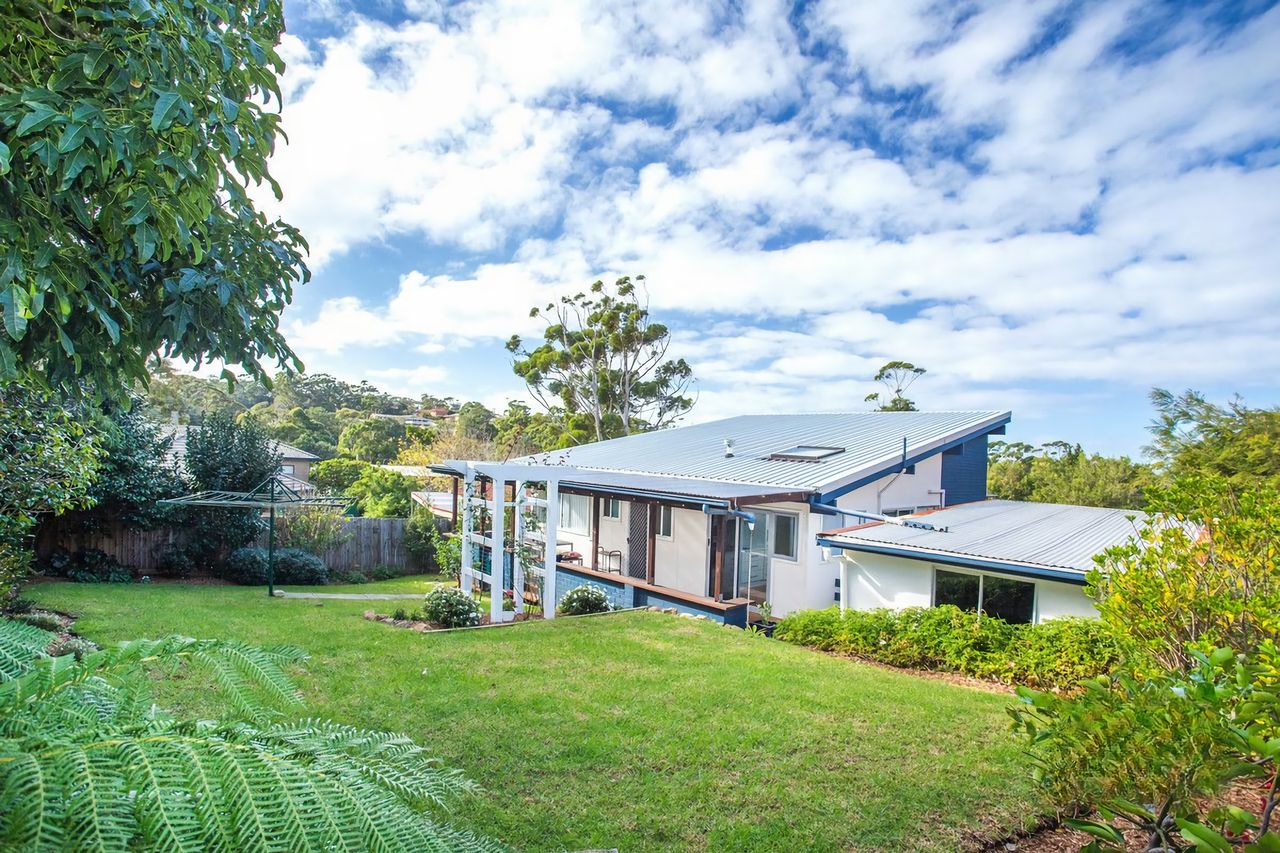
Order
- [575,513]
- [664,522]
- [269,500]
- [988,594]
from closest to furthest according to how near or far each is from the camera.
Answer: [988,594] → [269,500] → [664,522] → [575,513]

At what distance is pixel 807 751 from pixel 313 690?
15.9 feet

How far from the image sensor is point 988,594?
34.6ft

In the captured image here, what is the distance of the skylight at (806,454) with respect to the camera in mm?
15148

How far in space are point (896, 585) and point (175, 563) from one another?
1703 centimetres

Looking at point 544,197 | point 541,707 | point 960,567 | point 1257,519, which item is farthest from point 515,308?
point 1257,519

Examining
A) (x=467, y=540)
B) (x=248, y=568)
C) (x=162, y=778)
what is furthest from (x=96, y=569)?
(x=162, y=778)

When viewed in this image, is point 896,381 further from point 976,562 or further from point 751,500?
point 976,562

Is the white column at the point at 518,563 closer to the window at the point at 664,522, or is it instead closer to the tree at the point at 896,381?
the window at the point at 664,522

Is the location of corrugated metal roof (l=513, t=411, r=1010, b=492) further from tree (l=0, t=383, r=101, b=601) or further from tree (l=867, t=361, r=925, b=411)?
tree (l=867, t=361, r=925, b=411)

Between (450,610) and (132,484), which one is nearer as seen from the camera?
(450,610)

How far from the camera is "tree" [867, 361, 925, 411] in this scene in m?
31.6

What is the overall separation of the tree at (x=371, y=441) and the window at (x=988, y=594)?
33.6 m

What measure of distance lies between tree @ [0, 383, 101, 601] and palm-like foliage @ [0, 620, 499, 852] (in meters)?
9.82

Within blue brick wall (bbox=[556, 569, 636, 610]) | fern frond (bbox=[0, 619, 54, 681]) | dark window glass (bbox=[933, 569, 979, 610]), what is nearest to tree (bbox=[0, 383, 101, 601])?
blue brick wall (bbox=[556, 569, 636, 610])
